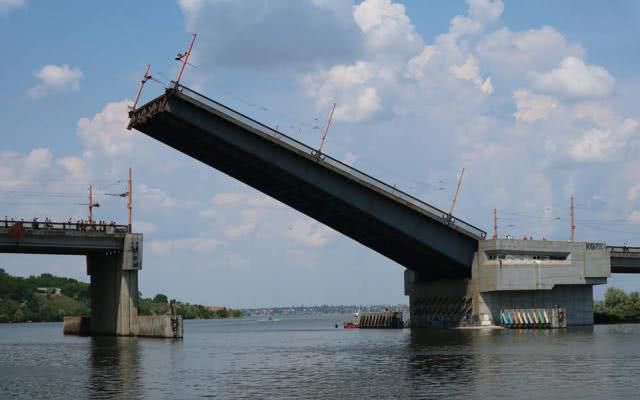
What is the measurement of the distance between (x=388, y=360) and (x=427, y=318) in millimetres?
35069

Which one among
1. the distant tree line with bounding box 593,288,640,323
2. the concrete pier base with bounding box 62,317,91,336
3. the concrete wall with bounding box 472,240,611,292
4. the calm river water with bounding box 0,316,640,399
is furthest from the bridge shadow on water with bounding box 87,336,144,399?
the distant tree line with bounding box 593,288,640,323

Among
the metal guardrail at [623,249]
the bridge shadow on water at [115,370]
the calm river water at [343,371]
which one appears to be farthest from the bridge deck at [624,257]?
the bridge shadow on water at [115,370]

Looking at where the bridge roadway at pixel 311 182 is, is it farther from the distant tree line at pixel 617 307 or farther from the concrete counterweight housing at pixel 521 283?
the distant tree line at pixel 617 307

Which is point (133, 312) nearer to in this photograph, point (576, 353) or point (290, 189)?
point (290, 189)

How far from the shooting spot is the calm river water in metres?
28.3

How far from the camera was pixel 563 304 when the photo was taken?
71125 mm

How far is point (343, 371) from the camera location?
3547cm

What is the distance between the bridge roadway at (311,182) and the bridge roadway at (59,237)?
859 centimetres

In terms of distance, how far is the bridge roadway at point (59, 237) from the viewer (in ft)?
195

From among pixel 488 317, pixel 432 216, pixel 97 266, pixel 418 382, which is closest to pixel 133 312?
pixel 97 266

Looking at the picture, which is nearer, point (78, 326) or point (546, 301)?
point (546, 301)

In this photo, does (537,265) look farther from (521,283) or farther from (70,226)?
(70,226)

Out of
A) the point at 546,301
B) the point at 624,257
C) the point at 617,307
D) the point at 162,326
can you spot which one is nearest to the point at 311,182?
the point at 162,326

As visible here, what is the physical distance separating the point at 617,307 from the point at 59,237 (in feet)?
200
